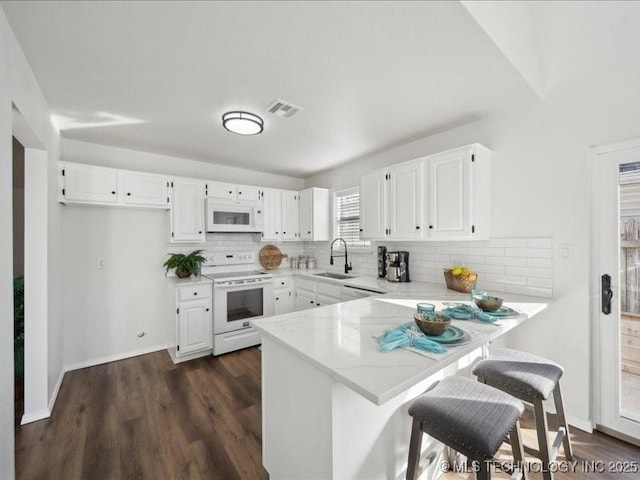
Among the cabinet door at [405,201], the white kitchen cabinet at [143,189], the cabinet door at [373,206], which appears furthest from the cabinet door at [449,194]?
the white kitchen cabinet at [143,189]

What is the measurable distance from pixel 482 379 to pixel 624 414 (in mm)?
1198

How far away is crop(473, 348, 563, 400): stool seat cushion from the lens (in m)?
1.45

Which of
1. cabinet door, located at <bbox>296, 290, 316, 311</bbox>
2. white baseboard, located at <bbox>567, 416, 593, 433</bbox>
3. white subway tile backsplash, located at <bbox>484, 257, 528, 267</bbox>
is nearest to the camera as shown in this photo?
white baseboard, located at <bbox>567, 416, 593, 433</bbox>

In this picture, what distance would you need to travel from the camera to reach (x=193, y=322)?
126 inches

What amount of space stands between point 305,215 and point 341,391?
3297 millimetres

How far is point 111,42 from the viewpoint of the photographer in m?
1.51

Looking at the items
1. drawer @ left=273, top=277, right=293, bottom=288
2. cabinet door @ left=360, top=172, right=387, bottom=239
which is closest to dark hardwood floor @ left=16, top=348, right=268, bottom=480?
drawer @ left=273, top=277, right=293, bottom=288

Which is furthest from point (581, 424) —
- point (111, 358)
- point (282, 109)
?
point (111, 358)

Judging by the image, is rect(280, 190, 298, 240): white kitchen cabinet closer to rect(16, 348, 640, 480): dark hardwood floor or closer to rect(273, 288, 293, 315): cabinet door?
rect(273, 288, 293, 315): cabinet door

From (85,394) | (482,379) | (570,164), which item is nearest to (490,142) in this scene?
(570,164)

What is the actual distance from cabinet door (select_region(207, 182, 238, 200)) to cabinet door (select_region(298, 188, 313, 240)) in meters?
1.05

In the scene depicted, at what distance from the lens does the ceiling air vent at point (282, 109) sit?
2178mm

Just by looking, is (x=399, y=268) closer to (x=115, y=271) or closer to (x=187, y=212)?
(x=187, y=212)

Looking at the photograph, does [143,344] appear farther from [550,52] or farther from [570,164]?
[550,52]
